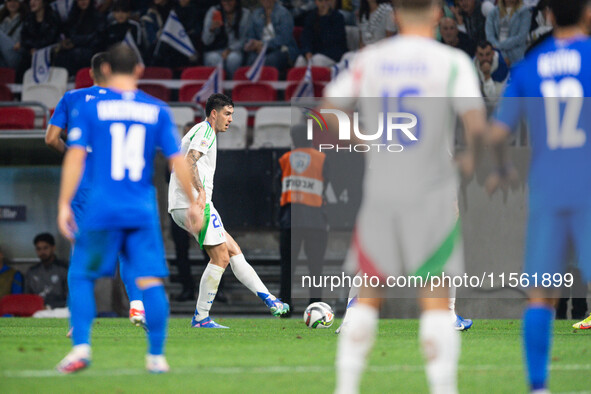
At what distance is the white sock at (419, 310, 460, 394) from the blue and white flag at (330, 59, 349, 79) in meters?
11.9

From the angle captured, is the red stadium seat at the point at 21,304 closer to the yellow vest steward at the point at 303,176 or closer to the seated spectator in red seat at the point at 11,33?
the yellow vest steward at the point at 303,176

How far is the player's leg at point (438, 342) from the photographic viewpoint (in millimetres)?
4352

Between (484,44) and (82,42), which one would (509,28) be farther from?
(82,42)

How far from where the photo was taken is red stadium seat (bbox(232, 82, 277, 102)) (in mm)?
16969

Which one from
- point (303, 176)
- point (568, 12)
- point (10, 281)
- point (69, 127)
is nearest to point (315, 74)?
point (303, 176)

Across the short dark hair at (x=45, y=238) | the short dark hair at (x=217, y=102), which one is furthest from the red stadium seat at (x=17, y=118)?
the short dark hair at (x=217, y=102)

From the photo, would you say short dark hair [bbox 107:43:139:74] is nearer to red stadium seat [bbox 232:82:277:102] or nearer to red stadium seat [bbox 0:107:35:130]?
red stadium seat [bbox 0:107:35:130]

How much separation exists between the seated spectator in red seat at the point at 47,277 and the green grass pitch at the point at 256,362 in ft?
15.5

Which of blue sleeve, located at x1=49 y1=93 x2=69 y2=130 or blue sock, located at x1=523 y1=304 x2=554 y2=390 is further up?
blue sleeve, located at x1=49 y1=93 x2=69 y2=130

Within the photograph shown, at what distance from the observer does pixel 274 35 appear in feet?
57.3

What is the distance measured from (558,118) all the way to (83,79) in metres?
13.1

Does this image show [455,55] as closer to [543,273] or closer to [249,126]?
[543,273]

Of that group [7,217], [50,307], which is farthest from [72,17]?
[50,307]

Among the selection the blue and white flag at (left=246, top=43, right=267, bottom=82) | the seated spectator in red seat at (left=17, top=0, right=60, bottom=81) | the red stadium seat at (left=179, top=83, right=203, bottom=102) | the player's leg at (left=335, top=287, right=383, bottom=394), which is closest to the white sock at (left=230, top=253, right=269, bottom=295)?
the player's leg at (left=335, top=287, right=383, bottom=394)
